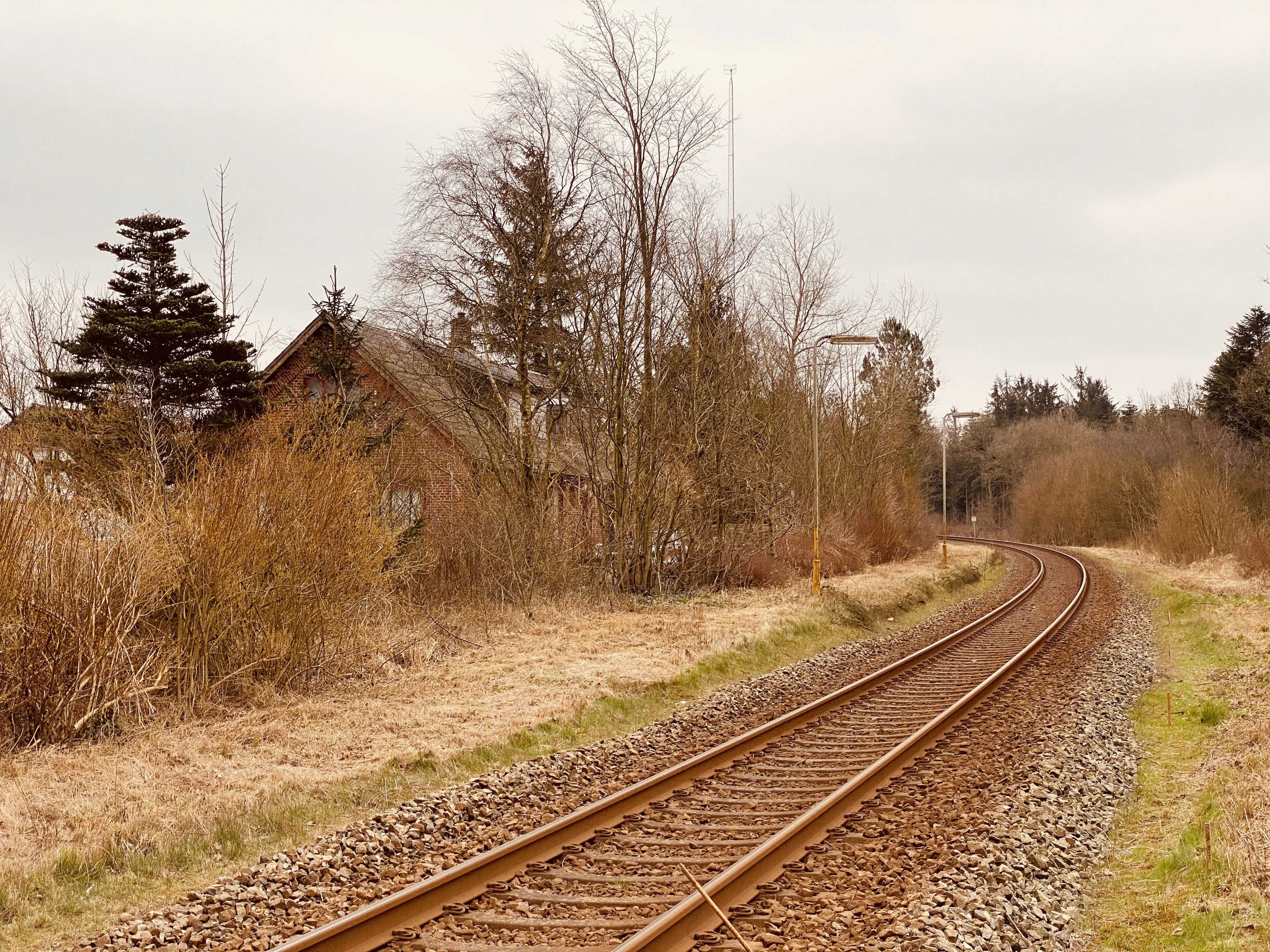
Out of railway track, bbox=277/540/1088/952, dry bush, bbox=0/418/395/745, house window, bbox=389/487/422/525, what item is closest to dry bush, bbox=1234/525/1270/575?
railway track, bbox=277/540/1088/952

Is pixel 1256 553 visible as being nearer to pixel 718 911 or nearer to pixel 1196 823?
pixel 1196 823

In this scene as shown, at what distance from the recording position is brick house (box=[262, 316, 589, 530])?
22016 millimetres

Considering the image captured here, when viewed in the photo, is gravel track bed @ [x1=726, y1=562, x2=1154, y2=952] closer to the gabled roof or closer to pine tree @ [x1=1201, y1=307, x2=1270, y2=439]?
the gabled roof

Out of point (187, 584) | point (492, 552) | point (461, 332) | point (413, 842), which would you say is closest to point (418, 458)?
point (461, 332)

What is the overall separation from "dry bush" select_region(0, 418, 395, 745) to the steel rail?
22.2 ft

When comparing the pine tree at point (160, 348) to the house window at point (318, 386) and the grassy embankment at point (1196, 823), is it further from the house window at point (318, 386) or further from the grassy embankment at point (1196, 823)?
the grassy embankment at point (1196, 823)

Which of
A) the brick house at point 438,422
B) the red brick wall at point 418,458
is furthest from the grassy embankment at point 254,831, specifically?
the brick house at point 438,422

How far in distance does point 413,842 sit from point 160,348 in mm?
15653

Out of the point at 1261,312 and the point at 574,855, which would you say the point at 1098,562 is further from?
the point at 574,855

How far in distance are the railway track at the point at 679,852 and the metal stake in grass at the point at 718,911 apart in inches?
4.3

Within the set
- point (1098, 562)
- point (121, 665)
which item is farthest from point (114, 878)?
point (1098, 562)

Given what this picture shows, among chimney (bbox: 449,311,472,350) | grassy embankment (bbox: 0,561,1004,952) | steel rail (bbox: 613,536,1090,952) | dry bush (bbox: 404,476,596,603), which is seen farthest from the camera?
chimney (bbox: 449,311,472,350)

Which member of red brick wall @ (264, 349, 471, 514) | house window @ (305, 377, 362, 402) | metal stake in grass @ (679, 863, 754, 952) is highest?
house window @ (305, 377, 362, 402)

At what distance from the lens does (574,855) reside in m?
6.93
